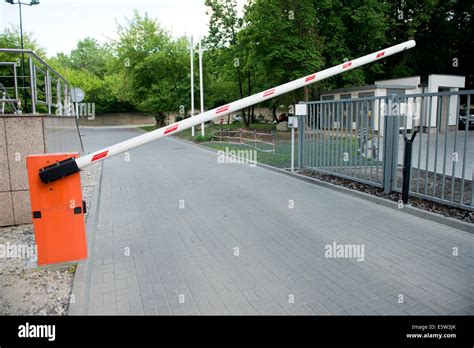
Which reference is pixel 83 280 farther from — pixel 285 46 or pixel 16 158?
pixel 285 46

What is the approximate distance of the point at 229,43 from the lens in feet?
102

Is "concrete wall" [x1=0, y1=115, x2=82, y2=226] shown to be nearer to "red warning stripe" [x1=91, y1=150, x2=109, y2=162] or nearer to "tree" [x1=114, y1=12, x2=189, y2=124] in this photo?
"red warning stripe" [x1=91, y1=150, x2=109, y2=162]

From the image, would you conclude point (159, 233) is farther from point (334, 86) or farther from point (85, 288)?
point (334, 86)

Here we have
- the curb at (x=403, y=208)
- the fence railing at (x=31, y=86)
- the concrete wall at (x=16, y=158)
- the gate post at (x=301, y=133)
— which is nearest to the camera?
the curb at (x=403, y=208)

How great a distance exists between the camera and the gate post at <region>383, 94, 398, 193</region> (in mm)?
7598

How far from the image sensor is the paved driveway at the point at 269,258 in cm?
359

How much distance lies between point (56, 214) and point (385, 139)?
21.7 ft

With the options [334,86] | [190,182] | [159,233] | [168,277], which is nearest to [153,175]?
[190,182]

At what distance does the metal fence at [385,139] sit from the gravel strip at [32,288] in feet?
18.9

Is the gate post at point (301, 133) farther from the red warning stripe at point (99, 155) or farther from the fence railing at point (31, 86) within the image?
the red warning stripe at point (99, 155)

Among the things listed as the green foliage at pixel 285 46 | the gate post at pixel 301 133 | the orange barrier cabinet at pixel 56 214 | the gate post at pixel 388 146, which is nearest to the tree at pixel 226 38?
the green foliage at pixel 285 46

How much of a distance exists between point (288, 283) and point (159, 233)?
8.56 ft

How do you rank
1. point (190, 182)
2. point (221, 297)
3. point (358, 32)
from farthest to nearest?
point (358, 32)
point (190, 182)
point (221, 297)
